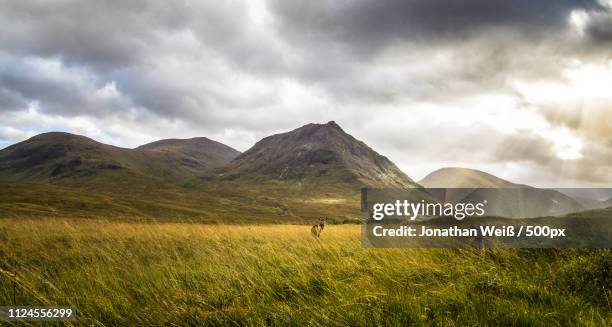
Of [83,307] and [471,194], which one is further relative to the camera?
[471,194]

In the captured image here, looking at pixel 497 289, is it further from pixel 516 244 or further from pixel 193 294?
pixel 193 294

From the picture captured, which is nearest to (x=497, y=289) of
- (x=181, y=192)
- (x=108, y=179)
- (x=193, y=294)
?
(x=193, y=294)

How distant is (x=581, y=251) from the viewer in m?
6.92

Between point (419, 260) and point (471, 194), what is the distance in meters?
7.59

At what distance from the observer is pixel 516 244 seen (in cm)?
782

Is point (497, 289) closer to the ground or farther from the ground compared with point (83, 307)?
farther from the ground

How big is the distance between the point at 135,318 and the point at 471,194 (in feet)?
41.1

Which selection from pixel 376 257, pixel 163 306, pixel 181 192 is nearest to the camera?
pixel 163 306

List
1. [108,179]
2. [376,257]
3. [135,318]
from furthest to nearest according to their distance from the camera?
1. [108,179]
2. [376,257]
3. [135,318]

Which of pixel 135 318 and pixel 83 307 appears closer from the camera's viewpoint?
pixel 135 318

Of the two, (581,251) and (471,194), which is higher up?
(471,194)

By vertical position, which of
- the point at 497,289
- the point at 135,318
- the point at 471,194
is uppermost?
the point at 471,194

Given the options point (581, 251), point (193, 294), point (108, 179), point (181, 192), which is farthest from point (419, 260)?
point (108, 179)

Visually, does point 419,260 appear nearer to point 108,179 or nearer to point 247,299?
point 247,299
